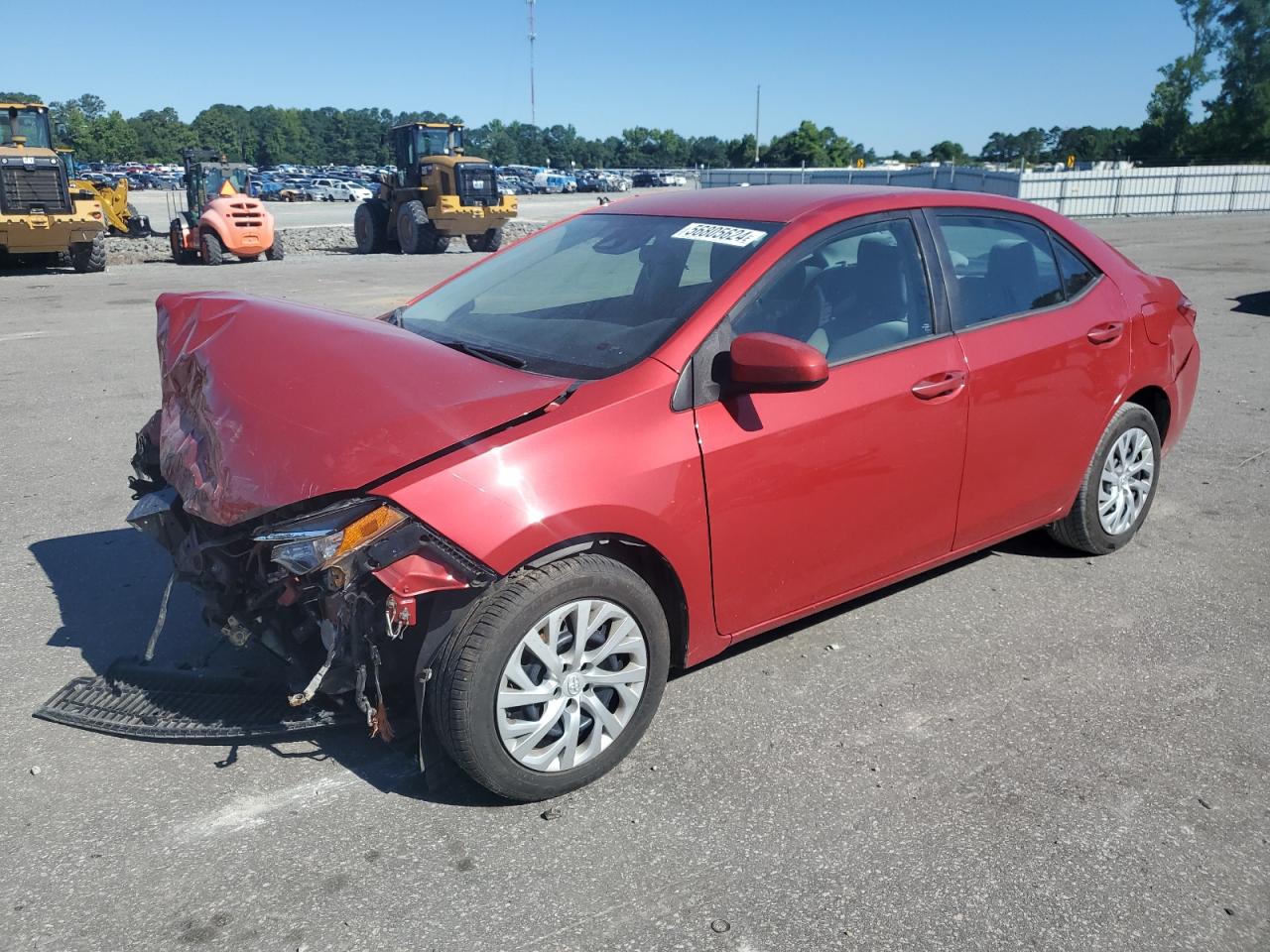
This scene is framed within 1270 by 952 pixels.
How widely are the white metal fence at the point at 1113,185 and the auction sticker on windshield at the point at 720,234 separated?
2930cm

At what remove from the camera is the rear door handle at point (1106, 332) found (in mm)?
4309

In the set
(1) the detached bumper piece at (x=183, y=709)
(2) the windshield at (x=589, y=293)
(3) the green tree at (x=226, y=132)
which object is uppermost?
(3) the green tree at (x=226, y=132)

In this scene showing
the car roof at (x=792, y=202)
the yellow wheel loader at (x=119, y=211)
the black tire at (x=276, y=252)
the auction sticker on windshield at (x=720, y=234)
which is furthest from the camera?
the yellow wheel loader at (x=119, y=211)

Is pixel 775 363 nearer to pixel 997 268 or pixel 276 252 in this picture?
pixel 997 268

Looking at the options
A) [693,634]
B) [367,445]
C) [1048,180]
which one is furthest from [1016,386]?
[1048,180]

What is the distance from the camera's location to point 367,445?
2842 millimetres

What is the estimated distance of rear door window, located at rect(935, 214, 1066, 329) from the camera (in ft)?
13.0

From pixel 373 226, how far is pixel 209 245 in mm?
4807

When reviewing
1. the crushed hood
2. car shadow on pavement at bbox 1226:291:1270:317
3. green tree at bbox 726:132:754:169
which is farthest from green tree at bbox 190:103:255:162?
the crushed hood

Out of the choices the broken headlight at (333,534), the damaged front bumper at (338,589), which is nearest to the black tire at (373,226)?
the damaged front bumper at (338,589)

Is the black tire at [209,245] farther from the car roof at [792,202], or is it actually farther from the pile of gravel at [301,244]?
the car roof at [792,202]

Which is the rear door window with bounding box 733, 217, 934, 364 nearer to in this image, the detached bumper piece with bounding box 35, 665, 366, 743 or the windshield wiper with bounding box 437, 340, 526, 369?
the windshield wiper with bounding box 437, 340, 526, 369

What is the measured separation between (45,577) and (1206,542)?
5439 millimetres

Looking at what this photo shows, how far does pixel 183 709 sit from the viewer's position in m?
3.35
